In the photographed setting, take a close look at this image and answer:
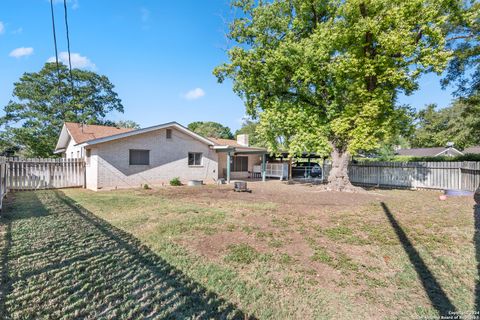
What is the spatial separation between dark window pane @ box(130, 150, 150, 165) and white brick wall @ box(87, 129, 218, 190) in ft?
0.65

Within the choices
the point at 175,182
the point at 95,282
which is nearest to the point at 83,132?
the point at 175,182

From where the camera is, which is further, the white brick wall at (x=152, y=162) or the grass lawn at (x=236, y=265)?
the white brick wall at (x=152, y=162)

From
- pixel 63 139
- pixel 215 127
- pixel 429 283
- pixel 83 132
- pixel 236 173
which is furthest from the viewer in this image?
pixel 215 127

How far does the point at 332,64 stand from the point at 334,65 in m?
0.19

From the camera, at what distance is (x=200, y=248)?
447 centimetres

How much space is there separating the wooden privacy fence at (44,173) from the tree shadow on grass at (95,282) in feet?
30.9

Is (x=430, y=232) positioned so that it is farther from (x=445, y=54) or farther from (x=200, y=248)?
(x=445, y=54)

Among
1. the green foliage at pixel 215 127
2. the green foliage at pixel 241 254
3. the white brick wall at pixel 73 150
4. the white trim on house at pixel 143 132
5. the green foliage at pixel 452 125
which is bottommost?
the green foliage at pixel 241 254

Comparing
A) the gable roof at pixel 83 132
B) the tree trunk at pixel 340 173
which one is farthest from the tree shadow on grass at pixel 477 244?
the gable roof at pixel 83 132

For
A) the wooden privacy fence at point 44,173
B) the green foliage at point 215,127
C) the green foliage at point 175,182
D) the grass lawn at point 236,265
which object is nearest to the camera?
the grass lawn at point 236,265

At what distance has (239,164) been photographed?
2102 centimetres

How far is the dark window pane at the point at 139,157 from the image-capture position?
13.9 m

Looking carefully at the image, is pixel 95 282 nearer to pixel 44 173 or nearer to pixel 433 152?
pixel 44 173

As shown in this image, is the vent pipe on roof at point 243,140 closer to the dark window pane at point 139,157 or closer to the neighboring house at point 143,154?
the neighboring house at point 143,154
